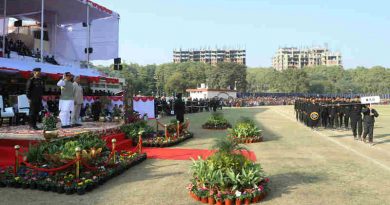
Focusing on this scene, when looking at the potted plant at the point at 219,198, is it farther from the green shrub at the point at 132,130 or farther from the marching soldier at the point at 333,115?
the marching soldier at the point at 333,115

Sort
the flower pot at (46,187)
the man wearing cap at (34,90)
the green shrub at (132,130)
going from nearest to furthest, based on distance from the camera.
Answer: the flower pot at (46,187) → the man wearing cap at (34,90) → the green shrub at (132,130)

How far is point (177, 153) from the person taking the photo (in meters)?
11.2

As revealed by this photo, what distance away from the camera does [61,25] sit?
3197 cm

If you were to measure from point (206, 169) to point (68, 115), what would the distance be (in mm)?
7204

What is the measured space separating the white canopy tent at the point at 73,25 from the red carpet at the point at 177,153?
635 inches

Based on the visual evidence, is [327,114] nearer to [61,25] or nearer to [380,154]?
[380,154]

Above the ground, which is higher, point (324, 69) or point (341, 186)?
point (324, 69)

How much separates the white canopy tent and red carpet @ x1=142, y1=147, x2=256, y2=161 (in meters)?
16.1

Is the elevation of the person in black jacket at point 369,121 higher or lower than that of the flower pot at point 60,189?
higher

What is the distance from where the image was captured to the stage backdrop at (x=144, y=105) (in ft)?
76.6

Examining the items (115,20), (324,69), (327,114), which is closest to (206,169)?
(327,114)

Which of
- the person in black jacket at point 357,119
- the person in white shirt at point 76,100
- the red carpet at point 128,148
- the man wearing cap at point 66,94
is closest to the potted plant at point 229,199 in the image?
the red carpet at point 128,148

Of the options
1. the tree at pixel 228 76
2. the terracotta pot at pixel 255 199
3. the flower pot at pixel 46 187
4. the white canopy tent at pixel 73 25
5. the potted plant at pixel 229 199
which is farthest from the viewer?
the tree at pixel 228 76

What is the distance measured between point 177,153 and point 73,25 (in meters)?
25.3
